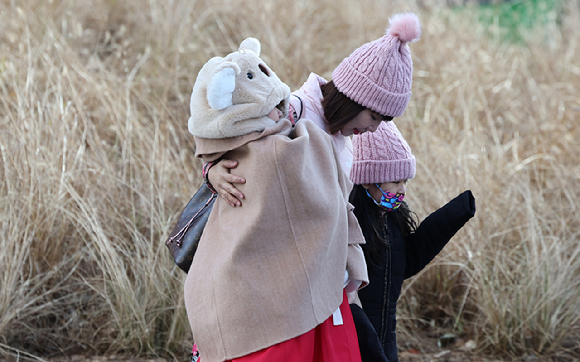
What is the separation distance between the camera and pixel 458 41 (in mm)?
6109

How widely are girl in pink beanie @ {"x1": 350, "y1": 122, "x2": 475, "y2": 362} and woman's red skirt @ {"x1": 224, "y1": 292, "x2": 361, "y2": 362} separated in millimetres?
354

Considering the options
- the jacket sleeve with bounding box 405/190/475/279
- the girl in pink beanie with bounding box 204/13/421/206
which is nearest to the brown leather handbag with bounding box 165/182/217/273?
the girl in pink beanie with bounding box 204/13/421/206

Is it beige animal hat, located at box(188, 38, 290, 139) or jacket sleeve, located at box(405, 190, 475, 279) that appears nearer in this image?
beige animal hat, located at box(188, 38, 290, 139)

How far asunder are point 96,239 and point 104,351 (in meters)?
0.58

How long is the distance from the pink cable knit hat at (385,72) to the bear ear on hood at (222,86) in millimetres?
493

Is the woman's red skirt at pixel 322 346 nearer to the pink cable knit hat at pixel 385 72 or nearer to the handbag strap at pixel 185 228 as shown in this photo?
the handbag strap at pixel 185 228

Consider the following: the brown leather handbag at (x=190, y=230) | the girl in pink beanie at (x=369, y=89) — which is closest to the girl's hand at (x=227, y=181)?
the brown leather handbag at (x=190, y=230)

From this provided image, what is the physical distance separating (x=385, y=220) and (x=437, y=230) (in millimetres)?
195

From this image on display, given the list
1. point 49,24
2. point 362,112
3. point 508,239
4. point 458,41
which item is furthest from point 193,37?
point 362,112

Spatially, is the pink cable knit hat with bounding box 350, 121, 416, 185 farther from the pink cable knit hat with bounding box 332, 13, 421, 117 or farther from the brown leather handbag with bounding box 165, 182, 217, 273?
Answer: the brown leather handbag with bounding box 165, 182, 217, 273

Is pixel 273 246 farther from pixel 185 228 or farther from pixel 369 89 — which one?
pixel 369 89

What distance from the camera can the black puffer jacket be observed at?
2029 mm

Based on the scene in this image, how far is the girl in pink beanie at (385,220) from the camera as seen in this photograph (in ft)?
6.71

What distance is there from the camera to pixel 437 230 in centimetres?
206
